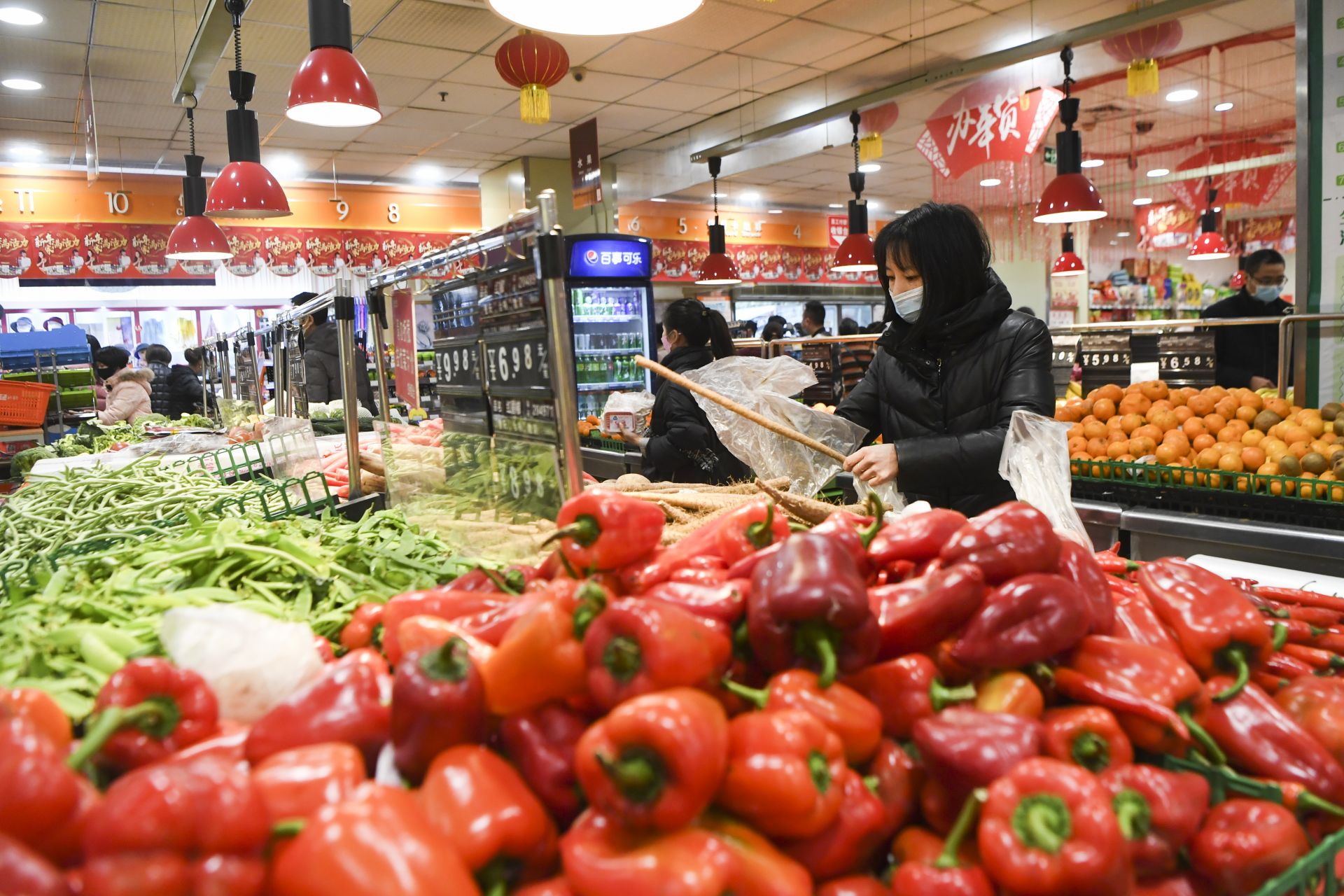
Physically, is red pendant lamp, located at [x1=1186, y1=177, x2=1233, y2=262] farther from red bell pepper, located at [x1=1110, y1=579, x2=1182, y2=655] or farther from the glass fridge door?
red bell pepper, located at [x1=1110, y1=579, x2=1182, y2=655]

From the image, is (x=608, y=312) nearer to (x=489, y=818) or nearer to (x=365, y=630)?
(x=365, y=630)

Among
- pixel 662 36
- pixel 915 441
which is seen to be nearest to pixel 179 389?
pixel 662 36

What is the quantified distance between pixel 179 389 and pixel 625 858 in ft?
38.6

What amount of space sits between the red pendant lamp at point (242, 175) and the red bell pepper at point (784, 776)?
5.44 meters

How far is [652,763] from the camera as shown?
2.88 feet

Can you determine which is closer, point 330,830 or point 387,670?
point 330,830

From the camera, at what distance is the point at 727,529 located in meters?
1.46

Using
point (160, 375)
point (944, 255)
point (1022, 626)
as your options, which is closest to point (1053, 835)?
point (1022, 626)

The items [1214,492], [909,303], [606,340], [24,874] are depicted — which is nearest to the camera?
[24,874]

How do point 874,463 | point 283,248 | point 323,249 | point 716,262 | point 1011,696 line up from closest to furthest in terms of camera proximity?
1. point 1011,696
2. point 874,463
3. point 716,262
4. point 283,248
5. point 323,249

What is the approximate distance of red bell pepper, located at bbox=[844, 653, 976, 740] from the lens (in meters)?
1.09

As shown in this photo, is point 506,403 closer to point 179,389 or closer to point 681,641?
point 681,641

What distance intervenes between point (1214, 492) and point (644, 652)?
3.42 m

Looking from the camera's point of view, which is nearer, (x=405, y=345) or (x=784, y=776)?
(x=784, y=776)
